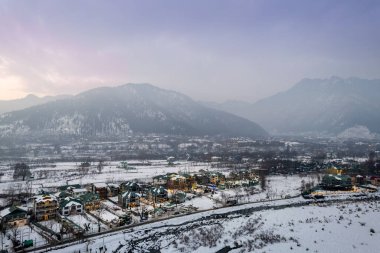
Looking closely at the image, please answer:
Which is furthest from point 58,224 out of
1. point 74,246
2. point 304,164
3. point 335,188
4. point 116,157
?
point 116,157

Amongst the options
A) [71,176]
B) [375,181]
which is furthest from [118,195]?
[375,181]

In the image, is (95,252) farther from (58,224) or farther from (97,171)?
(97,171)

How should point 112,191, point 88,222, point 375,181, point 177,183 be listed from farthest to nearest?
point 375,181 → point 177,183 → point 112,191 → point 88,222

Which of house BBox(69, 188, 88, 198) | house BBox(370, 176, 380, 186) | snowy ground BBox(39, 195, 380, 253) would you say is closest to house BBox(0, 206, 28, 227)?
snowy ground BBox(39, 195, 380, 253)

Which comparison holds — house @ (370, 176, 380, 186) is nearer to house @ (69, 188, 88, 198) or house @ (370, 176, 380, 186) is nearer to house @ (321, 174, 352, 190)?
house @ (321, 174, 352, 190)

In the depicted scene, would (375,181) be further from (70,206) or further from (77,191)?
(70,206)

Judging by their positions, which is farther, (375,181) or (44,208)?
(375,181)

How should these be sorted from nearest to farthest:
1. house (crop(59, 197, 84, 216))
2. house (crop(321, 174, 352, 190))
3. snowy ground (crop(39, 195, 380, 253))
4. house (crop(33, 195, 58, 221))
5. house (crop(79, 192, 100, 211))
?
snowy ground (crop(39, 195, 380, 253)) < house (crop(33, 195, 58, 221)) < house (crop(59, 197, 84, 216)) < house (crop(79, 192, 100, 211)) < house (crop(321, 174, 352, 190))
